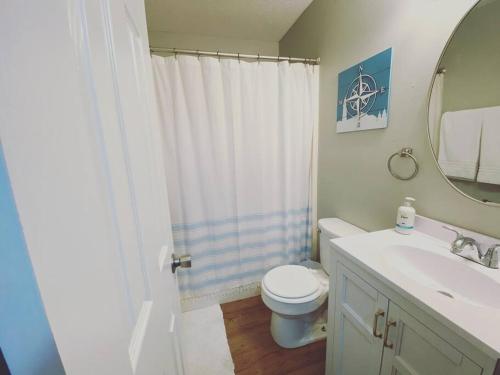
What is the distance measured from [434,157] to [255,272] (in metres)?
1.50

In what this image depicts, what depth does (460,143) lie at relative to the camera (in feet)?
2.94

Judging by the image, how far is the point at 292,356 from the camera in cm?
138

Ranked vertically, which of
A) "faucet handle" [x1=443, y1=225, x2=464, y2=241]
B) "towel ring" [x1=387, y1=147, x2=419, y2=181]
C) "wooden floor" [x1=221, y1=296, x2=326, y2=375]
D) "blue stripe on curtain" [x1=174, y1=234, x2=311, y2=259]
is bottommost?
"wooden floor" [x1=221, y1=296, x2=326, y2=375]

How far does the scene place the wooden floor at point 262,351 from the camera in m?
1.31

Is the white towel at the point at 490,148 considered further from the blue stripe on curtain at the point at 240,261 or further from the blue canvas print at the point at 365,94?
the blue stripe on curtain at the point at 240,261

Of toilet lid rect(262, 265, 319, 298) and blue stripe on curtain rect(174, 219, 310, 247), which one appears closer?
toilet lid rect(262, 265, 319, 298)

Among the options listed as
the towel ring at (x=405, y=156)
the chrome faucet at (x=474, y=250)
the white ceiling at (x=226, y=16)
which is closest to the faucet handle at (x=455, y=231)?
the chrome faucet at (x=474, y=250)

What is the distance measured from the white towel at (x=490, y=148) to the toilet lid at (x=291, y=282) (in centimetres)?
99

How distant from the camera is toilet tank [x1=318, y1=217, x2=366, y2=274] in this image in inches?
54.7

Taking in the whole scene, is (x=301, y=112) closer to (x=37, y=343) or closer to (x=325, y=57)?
(x=325, y=57)

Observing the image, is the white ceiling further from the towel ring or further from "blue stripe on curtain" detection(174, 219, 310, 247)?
"blue stripe on curtain" detection(174, 219, 310, 247)

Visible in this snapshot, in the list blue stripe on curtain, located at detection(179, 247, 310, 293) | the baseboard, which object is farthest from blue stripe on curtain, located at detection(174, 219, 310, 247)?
the baseboard

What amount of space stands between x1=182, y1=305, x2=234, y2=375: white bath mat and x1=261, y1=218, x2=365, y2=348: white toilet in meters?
0.37

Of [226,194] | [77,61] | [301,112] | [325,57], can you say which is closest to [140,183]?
[77,61]
